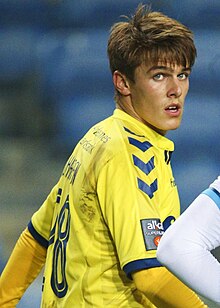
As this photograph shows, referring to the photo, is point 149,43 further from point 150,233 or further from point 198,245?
point 198,245

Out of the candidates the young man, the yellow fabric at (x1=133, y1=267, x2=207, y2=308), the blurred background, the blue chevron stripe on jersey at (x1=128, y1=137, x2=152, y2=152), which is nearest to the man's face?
the blue chevron stripe on jersey at (x1=128, y1=137, x2=152, y2=152)

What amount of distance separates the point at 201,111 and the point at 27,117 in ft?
2.13

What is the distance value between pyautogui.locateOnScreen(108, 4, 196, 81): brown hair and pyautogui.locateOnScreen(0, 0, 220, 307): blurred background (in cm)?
126

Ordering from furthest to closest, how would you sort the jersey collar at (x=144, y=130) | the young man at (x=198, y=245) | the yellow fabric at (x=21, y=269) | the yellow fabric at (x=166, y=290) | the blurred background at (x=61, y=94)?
the blurred background at (x=61, y=94)
the yellow fabric at (x=21, y=269)
the jersey collar at (x=144, y=130)
the yellow fabric at (x=166, y=290)
the young man at (x=198, y=245)

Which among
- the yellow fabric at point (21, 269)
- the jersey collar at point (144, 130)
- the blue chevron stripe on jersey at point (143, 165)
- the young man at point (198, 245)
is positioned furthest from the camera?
the yellow fabric at point (21, 269)

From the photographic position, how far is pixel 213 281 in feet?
5.40

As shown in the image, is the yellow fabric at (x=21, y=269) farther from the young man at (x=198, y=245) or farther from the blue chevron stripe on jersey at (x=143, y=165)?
the young man at (x=198, y=245)

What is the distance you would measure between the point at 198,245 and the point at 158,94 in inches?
24.2

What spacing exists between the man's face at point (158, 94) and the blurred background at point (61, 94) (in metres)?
1.24

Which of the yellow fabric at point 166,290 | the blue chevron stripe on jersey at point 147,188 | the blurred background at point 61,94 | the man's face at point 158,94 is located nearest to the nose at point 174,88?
the man's face at point 158,94

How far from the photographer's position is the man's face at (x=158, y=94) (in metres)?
2.14

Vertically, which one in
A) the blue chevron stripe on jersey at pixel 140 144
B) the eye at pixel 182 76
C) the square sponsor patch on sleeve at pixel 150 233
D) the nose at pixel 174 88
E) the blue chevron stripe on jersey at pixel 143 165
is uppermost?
the eye at pixel 182 76

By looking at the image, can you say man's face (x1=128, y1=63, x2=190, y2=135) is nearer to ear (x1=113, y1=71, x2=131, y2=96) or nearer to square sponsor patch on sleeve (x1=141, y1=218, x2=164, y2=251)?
ear (x1=113, y1=71, x2=131, y2=96)

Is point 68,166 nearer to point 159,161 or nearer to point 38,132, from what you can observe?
point 159,161
